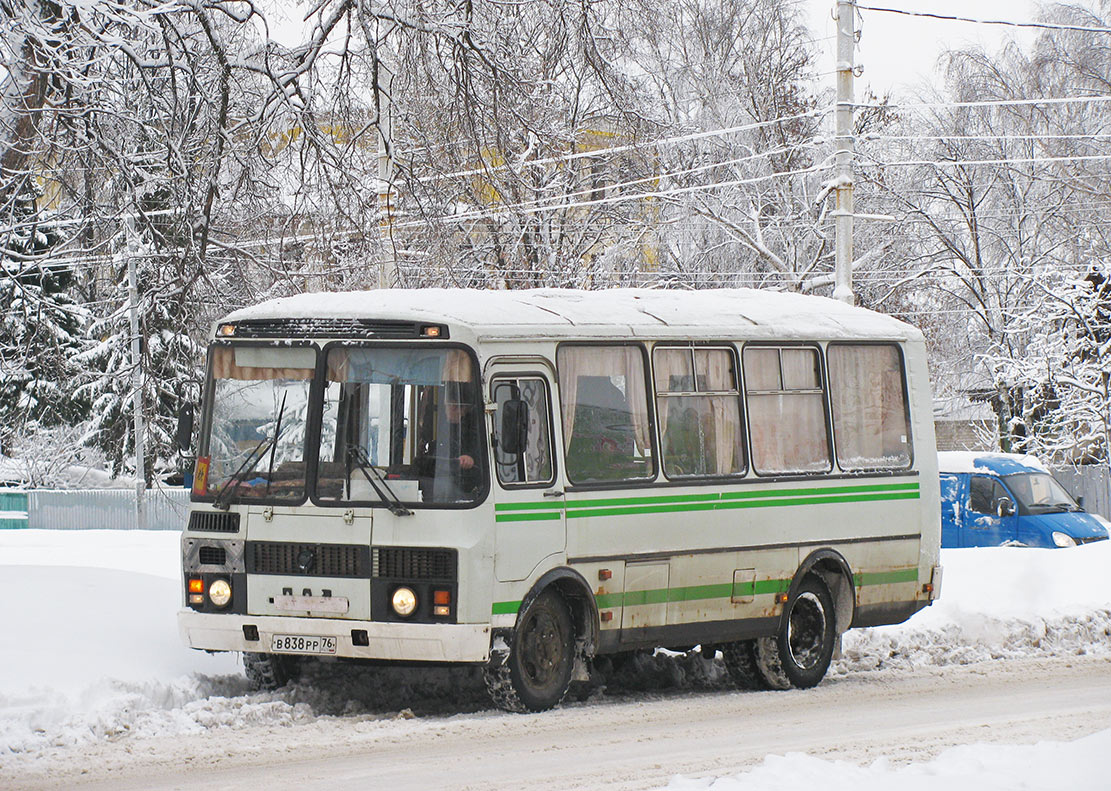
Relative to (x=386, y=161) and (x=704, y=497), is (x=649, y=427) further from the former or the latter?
(x=386, y=161)

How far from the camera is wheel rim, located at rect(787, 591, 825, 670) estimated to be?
1358cm

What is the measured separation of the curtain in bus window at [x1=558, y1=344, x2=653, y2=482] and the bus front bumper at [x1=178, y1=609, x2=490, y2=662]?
152 cm

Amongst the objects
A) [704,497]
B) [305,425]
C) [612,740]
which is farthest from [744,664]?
[305,425]

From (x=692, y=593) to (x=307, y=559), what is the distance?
3.02 m

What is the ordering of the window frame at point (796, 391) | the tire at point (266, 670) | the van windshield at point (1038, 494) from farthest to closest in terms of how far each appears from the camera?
the van windshield at point (1038, 494)
the window frame at point (796, 391)
the tire at point (266, 670)

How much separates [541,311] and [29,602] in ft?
14.0

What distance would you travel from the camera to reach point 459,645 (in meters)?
10.7

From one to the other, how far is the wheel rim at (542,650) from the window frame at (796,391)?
241 centimetres

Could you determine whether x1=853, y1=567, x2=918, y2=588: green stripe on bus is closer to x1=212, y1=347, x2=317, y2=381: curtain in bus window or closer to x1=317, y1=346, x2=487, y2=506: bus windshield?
x1=317, y1=346, x2=487, y2=506: bus windshield

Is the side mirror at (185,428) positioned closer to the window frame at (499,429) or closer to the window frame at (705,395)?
the window frame at (499,429)

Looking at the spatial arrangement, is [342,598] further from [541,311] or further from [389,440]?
[541,311]

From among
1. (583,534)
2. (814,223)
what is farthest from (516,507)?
(814,223)

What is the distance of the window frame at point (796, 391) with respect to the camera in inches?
521

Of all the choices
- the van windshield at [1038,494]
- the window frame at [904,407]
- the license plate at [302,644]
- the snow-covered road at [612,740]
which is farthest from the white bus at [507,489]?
the van windshield at [1038,494]
